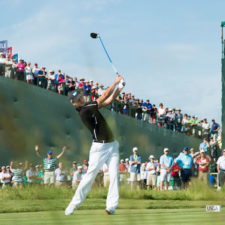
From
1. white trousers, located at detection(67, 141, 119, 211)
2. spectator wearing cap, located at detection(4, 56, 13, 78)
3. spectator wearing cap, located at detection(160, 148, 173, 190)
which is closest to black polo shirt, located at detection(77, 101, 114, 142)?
white trousers, located at detection(67, 141, 119, 211)

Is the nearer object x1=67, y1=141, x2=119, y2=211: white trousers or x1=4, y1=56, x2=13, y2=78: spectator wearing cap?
x1=4, y1=56, x2=13, y2=78: spectator wearing cap

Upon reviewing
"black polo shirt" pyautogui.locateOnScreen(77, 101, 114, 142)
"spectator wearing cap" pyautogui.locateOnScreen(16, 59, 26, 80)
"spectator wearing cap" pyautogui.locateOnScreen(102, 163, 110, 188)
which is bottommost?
"spectator wearing cap" pyautogui.locateOnScreen(102, 163, 110, 188)

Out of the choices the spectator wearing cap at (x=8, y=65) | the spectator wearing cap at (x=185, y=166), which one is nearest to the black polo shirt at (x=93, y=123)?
the spectator wearing cap at (x=8, y=65)

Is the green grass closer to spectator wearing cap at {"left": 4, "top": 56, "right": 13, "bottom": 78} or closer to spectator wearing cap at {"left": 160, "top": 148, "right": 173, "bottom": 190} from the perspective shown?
spectator wearing cap at {"left": 4, "top": 56, "right": 13, "bottom": 78}

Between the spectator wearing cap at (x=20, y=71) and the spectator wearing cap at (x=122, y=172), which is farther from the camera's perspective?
the spectator wearing cap at (x=122, y=172)

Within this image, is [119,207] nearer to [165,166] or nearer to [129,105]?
[129,105]

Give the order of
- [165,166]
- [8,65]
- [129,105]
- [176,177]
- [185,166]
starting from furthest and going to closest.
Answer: [176,177] < [185,166] < [165,166] < [129,105] < [8,65]

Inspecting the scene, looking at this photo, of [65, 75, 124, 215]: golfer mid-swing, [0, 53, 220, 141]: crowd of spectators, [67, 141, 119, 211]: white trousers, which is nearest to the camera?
[0, 53, 220, 141]: crowd of spectators

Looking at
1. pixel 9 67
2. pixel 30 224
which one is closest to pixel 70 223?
pixel 30 224

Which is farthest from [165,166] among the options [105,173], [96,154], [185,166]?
[96,154]

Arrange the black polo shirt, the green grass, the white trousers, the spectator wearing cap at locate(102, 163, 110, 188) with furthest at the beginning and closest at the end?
1. the spectator wearing cap at locate(102, 163, 110, 188)
2. the white trousers
3. the black polo shirt
4. the green grass

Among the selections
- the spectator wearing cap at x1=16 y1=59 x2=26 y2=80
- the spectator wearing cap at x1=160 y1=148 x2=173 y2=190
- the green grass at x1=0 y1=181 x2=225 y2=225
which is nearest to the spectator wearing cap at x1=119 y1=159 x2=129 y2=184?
the green grass at x1=0 y1=181 x2=225 y2=225

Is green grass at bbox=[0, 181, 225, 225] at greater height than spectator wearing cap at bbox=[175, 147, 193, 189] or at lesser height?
lesser

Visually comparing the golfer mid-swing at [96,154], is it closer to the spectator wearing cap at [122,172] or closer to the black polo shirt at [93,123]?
the black polo shirt at [93,123]
